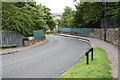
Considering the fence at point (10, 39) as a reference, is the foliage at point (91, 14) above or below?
above

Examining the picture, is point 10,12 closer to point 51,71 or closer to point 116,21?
point 51,71

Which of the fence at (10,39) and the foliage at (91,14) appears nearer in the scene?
the fence at (10,39)

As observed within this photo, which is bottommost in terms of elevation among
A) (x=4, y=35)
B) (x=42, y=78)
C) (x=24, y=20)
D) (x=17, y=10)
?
(x=42, y=78)

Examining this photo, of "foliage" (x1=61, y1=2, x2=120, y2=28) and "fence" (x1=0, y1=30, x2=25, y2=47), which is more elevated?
"foliage" (x1=61, y1=2, x2=120, y2=28)

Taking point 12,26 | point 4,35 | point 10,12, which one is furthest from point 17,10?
point 4,35

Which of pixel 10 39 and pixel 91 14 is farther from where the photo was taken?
pixel 91 14

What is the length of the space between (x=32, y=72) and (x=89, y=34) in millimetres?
24184

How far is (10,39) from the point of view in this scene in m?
18.0

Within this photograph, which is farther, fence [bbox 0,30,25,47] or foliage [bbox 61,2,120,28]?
foliage [bbox 61,2,120,28]

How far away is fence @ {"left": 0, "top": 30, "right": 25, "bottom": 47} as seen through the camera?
56.1ft

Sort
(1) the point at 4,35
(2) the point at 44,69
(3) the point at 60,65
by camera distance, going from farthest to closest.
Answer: (1) the point at 4,35
(3) the point at 60,65
(2) the point at 44,69

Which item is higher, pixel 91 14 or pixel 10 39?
pixel 91 14

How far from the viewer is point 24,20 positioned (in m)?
18.4

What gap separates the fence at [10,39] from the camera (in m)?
17.1
